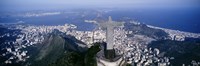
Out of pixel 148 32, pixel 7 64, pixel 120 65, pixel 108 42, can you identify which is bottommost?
pixel 148 32

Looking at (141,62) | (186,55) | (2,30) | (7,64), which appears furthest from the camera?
(2,30)

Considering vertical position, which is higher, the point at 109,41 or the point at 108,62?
the point at 109,41

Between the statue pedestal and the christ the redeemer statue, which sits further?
the christ the redeemer statue

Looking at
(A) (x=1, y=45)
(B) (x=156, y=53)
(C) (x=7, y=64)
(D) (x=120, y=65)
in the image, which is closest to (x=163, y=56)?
(B) (x=156, y=53)

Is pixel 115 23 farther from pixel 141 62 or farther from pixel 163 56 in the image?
pixel 163 56

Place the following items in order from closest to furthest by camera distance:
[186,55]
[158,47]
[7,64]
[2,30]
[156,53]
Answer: [7,64] < [186,55] < [156,53] < [158,47] < [2,30]

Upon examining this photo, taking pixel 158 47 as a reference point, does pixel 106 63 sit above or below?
above

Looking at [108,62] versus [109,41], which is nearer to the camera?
[108,62]

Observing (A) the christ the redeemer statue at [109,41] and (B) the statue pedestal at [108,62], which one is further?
(A) the christ the redeemer statue at [109,41]

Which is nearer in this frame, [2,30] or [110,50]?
[110,50]

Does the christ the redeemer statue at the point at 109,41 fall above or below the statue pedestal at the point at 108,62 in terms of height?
above

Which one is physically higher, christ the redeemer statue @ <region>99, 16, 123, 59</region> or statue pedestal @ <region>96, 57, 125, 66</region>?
christ the redeemer statue @ <region>99, 16, 123, 59</region>
